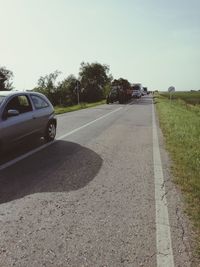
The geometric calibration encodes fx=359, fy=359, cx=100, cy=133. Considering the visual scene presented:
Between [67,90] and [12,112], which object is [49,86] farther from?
[12,112]

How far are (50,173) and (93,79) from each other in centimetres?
7150

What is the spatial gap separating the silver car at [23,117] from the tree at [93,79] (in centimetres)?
6397

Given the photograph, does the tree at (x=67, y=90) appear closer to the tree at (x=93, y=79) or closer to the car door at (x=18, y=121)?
the tree at (x=93, y=79)

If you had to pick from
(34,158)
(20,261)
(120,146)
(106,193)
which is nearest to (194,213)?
(106,193)

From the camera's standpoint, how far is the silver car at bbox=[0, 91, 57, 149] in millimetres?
8016

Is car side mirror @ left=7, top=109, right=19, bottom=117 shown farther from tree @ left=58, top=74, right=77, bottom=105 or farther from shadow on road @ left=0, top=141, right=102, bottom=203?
tree @ left=58, top=74, right=77, bottom=105

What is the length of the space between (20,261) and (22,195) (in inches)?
83.2

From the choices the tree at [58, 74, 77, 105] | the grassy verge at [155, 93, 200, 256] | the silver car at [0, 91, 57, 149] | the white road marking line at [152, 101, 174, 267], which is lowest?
the tree at [58, 74, 77, 105]

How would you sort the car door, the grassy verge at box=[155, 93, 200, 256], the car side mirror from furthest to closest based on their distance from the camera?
the car side mirror < the car door < the grassy verge at box=[155, 93, 200, 256]

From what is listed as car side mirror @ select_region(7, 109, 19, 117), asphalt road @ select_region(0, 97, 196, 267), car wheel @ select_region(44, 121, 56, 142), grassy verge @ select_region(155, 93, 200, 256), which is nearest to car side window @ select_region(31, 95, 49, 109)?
car wheel @ select_region(44, 121, 56, 142)

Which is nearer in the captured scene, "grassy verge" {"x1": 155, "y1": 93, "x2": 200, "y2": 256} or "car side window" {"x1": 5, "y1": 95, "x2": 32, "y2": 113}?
"grassy verge" {"x1": 155, "y1": 93, "x2": 200, "y2": 256}

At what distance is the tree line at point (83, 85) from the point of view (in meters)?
74.7

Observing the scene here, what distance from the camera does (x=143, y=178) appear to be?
261 inches

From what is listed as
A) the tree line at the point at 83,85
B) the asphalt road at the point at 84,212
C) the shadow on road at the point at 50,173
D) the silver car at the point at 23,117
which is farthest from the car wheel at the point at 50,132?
the tree line at the point at 83,85
